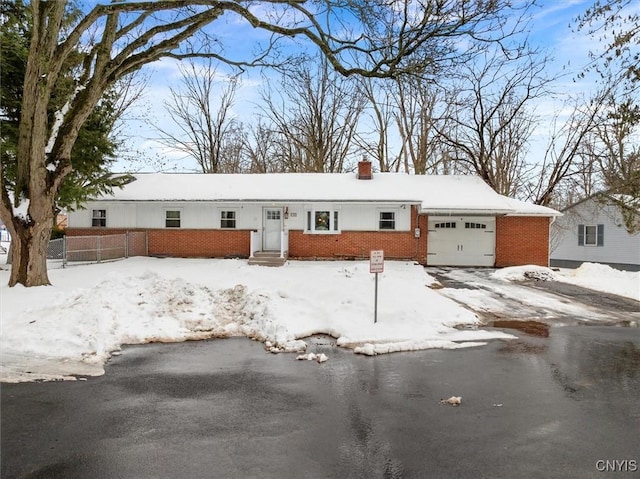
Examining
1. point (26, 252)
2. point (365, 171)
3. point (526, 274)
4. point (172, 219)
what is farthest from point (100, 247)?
point (526, 274)

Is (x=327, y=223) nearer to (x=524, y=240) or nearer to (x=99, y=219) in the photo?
(x=524, y=240)

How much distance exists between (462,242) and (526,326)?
11.9 m

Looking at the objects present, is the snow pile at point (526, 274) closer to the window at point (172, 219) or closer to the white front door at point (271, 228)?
the white front door at point (271, 228)

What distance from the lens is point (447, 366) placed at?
22.2 feet

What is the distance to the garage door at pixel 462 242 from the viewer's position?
21000 mm

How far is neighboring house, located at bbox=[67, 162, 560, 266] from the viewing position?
67.9 ft

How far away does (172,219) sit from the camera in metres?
21.6

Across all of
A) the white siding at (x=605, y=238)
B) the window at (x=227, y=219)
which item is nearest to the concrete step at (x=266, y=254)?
the window at (x=227, y=219)

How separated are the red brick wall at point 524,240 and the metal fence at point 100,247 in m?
17.2

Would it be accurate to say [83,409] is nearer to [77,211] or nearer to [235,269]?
[235,269]

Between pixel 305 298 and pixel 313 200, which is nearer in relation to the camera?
pixel 305 298

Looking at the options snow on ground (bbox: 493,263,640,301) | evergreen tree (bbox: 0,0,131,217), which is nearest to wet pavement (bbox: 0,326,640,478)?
evergreen tree (bbox: 0,0,131,217)

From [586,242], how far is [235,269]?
80.1 ft

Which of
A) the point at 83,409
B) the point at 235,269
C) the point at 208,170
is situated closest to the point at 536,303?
the point at 235,269
